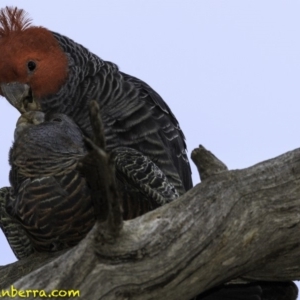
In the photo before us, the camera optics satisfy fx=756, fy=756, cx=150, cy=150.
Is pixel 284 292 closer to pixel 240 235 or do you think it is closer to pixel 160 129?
pixel 240 235

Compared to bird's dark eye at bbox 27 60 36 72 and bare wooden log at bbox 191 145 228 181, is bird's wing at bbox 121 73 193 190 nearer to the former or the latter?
bird's dark eye at bbox 27 60 36 72

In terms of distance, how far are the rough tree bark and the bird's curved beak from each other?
8.26 feet

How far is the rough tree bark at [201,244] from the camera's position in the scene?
170 inches

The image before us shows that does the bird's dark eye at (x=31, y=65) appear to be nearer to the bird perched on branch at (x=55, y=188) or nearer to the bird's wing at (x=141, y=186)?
the bird perched on branch at (x=55, y=188)

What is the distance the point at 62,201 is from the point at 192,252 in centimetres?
145

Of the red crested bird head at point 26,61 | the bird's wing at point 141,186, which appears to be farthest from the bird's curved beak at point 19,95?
the bird's wing at point 141,186

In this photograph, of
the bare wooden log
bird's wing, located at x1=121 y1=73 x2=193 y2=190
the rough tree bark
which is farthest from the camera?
bird's wing, located at x1=121 y1=73 x2=193 y2=190

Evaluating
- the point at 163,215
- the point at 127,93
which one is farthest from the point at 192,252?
the point at 127,93

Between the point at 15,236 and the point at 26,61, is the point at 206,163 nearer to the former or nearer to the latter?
the point at 15,236

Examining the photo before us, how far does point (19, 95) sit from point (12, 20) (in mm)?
745

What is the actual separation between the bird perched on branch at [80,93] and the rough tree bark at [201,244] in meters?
2.02

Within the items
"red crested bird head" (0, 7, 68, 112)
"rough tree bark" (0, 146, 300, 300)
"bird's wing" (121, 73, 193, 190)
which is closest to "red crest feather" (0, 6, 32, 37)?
"red crested bird head" (0, 7, 68, 112)

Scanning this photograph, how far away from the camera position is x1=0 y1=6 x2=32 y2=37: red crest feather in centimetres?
712

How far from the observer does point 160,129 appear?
280 inches
